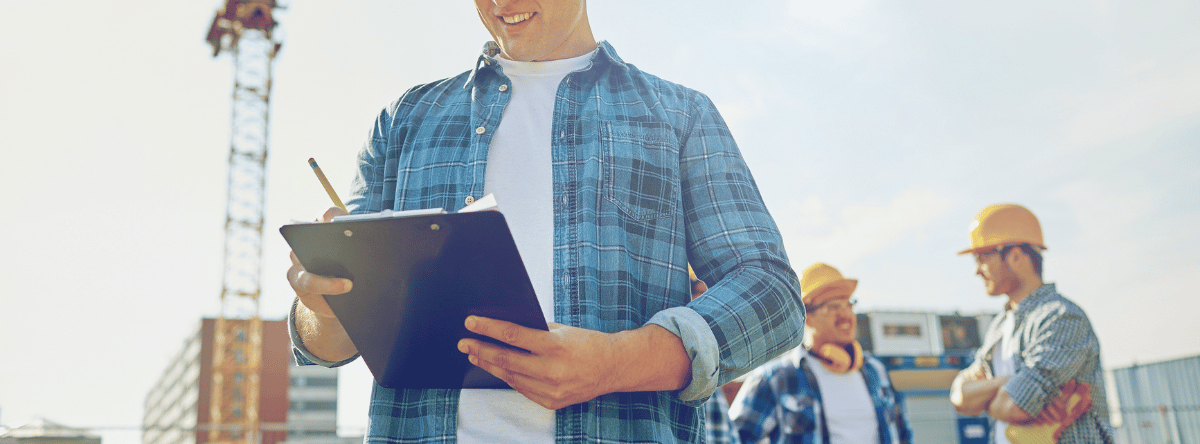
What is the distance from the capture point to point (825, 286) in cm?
583

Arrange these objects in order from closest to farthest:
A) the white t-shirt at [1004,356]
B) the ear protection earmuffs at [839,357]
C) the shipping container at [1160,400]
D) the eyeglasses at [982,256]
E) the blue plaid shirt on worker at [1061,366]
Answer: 1. the blue plaid shirt on worker at [1061,366]
2. the white t-shirt at [1004,356]
3. the eyeglasses at [982,256]
4. the ear protection earmuffs at [839,357]
5. the shipping container at [1160,400]

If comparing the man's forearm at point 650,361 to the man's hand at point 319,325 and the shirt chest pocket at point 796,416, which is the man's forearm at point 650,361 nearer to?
the man's hand at point 319,325

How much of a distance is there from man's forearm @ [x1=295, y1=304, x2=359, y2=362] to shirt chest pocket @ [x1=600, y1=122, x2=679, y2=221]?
1.73ft

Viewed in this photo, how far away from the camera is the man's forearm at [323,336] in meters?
1.46

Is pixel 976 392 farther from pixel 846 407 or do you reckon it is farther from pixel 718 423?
pixel 718 423

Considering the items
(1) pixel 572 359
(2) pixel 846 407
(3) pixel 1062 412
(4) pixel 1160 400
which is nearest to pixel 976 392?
(3) pixel 1062 412

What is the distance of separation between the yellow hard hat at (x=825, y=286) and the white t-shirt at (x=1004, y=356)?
3.61ft

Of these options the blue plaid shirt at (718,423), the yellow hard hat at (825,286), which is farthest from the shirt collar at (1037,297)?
the blue plaid shirt at (718,423)

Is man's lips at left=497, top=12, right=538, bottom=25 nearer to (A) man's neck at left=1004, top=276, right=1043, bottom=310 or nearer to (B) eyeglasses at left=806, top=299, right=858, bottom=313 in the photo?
(A) man's neck at left=1004, top=276, right=1043, bottom=310

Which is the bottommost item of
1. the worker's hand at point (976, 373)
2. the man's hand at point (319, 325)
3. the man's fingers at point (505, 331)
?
the worker's hand at point (976, 373)

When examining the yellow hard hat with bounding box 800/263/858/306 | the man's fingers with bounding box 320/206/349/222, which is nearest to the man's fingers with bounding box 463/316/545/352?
the man's fingers with bounding box 320/206/349/222

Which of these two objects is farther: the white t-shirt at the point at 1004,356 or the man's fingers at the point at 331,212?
the white t-shirt at the point at 1004,356

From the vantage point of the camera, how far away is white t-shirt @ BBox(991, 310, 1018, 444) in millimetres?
4562

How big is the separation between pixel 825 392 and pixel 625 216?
14.2 feet
